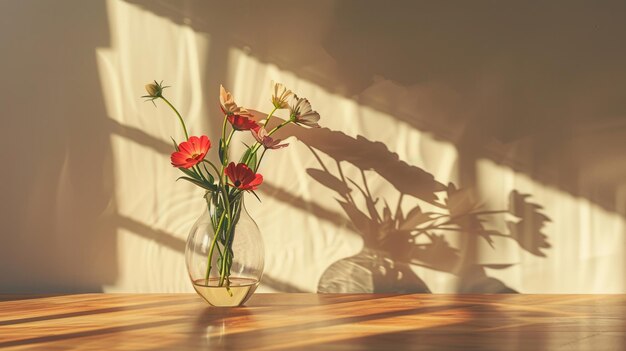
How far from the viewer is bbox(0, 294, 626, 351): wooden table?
→ 1.37 m

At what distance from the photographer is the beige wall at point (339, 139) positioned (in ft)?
6.33

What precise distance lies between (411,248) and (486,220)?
7.7 inches

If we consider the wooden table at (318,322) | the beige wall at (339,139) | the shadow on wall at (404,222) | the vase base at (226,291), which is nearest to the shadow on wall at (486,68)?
the beige wall at (339,139)

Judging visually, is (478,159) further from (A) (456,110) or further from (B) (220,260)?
(B) (220,260)

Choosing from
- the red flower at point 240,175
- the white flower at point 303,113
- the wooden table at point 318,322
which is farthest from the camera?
the white flower at point 303,113

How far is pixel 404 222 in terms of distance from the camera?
1976 mm

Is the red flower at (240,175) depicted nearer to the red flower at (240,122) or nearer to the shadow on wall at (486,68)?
the red flower at (240,122)

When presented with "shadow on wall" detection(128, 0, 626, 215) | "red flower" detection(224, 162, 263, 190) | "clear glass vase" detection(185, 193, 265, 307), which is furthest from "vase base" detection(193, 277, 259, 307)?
"shadow on wall" detection(128, 0, 626, 215)

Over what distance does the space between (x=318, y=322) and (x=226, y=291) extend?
0.28m

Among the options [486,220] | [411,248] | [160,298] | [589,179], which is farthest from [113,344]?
[589,179]

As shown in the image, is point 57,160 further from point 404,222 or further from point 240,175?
point 404,222

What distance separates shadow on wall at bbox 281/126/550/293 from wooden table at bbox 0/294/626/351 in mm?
83

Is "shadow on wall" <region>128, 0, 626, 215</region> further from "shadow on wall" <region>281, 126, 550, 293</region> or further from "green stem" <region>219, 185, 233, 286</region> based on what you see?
"green stem" <region>219, 185, 233, 286</region>

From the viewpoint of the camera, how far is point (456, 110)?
6.42 ft
